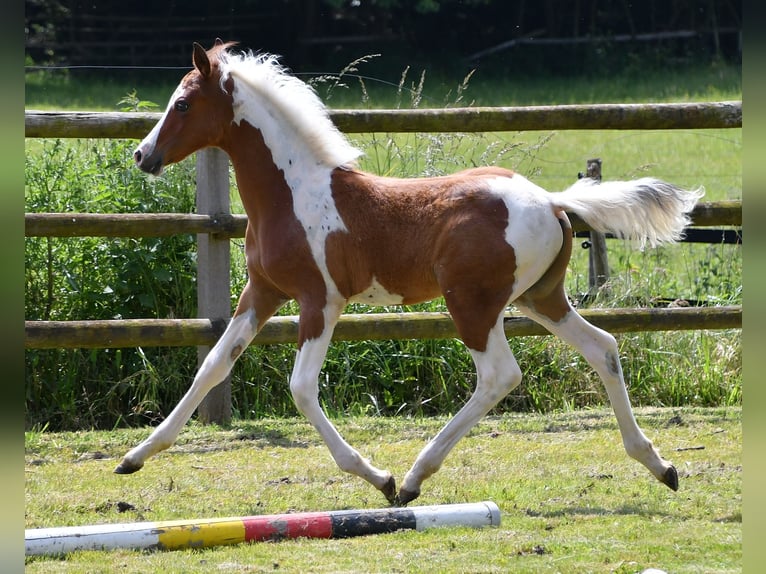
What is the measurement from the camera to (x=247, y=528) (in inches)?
144

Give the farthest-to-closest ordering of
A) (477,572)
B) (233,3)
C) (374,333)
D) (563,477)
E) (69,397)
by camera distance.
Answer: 1. (233,3)
2. (69,397)
3. (374,333)
4. (563,477)
5. (477,572)

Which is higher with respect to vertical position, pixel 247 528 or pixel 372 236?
pixel 372 236

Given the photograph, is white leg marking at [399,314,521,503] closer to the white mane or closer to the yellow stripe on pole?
the yellow stripe on pole

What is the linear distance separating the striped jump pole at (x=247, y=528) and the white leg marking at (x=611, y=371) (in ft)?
2.73

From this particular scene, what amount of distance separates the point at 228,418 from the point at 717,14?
24292 millimetres

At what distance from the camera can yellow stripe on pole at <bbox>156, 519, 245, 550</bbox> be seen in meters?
3.57

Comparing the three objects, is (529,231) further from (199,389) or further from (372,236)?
(199,389)

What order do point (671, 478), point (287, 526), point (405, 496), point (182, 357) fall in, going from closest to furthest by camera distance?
point (287, 526) < point (405, 496) < point (671, 478) < point (182, 357)

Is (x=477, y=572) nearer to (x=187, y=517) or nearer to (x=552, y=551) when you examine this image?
(x=552, y=551)

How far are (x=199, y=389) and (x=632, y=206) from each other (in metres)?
2.09

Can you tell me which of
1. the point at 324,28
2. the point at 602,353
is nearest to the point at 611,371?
the point at 602,353

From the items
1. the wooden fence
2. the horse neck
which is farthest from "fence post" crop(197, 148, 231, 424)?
the horse neck
